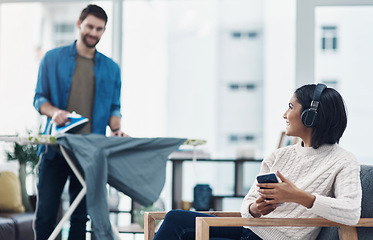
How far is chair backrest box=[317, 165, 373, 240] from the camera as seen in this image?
1842 mm

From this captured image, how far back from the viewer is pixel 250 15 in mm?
24062

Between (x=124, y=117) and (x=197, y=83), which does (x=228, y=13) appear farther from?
(x=124, y=117)

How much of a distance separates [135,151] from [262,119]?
2244cm

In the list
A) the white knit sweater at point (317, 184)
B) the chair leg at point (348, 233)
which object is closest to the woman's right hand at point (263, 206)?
the white knit sweater at point (317, 184)

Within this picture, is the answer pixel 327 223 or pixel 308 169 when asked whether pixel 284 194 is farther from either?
pixel 308 169

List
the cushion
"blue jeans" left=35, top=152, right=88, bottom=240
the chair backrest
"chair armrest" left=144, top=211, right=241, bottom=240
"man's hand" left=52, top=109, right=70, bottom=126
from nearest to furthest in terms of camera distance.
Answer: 1. the chair backrest
2. "chair armrest" left=144, top=211, right=241, bottom=240
3. "man's hand" left=52, top=109, right=70, bottom=126
4. "blue jeans" left=35, top=152, right=88, bottom=240
5. the cushion

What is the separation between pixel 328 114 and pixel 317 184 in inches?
9.5

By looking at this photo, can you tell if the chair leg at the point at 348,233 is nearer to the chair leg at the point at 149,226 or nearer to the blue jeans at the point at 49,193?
the chair leg at the point at 149,226

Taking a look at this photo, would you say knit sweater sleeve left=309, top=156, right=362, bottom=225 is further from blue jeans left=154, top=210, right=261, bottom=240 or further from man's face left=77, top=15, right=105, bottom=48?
man's face left=77, top=15, right=105, bottom=48

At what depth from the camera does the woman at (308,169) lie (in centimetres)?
173

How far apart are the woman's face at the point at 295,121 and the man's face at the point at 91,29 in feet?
4.52

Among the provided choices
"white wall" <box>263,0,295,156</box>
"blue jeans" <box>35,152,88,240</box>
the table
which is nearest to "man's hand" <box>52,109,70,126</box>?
"blue jeans" <box>35,152,88,240</box>

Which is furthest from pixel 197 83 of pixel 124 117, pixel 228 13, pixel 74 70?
pixel 74 70

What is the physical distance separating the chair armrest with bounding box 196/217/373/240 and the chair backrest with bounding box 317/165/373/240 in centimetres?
11
